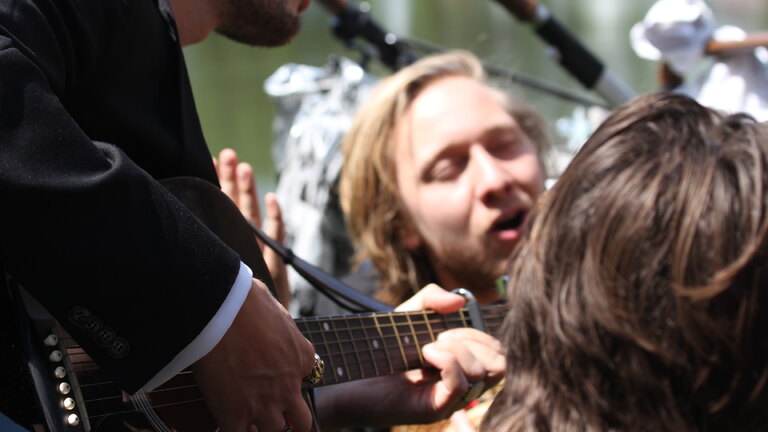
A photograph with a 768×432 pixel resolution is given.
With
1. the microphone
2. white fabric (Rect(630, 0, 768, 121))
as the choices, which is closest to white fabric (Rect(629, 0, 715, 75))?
white fabric (Rect(630, 0, 768, 121))

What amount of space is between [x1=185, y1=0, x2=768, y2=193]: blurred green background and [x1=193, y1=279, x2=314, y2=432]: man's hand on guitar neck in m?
5.68

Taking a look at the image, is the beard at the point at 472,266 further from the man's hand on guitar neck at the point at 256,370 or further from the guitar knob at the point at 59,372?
the guitar knob at the point at 59,372

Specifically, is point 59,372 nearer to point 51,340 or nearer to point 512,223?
point 51,340

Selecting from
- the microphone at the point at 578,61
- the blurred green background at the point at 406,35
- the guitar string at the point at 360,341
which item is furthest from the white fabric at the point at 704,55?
the blurred green background at the point at 406,35

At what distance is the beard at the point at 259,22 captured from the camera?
1445mm

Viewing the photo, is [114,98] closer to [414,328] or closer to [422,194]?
[414,328]

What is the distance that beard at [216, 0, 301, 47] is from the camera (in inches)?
56.9

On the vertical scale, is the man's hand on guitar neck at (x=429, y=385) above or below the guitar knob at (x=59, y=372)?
below

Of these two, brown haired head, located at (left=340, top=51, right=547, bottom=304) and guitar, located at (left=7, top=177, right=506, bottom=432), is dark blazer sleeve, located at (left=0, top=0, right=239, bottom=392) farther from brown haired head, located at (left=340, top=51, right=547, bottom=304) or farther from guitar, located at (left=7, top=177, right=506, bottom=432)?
brown haired head, located at (left=340, top=51, right=547, bottom=304)

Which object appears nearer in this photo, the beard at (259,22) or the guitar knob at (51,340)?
the guitar knob at (51,340)

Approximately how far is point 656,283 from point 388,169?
1.49 meters

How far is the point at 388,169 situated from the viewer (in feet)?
7.41

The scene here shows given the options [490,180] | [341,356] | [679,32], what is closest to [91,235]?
[341,356]

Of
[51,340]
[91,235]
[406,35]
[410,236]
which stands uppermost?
[91,235]
